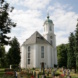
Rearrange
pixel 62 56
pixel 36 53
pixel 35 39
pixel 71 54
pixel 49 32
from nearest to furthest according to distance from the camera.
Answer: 1. pixel 71 54
2. pixel 36 53
3. pixel 35 39
4. pixel 49 32
5. pixel 62 56

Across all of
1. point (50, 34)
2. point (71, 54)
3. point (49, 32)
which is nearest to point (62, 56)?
point (50, 34)

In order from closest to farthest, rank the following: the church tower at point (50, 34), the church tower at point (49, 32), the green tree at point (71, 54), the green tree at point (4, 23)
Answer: the green tree at point (4, 23) → the green tree at point (71, 54) → the church tower at point (50, 34) → the church tower at point (49, 32)

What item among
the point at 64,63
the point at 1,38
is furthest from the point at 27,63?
the point at 1,38

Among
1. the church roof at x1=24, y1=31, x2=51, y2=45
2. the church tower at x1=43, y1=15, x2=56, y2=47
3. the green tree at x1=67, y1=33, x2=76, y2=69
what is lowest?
the green tree at x1=67, y1=33, x2=76, y2=69

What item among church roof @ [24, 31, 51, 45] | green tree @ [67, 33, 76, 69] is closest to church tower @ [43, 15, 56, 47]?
church roof @ [24, 31, 51, 45]

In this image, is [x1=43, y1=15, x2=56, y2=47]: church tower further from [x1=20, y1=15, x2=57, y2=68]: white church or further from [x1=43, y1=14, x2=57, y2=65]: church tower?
[x1=20, y1=15, x2=57, y2=68]: white church

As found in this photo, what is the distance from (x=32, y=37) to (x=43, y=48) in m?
5.16

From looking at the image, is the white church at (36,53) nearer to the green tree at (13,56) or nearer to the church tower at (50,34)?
the church tower at (50,34)

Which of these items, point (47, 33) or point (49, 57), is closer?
point (49, 57)

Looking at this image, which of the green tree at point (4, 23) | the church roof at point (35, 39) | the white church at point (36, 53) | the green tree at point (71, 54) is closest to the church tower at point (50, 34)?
the white church at point (36, 53)

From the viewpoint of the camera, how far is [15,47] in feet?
167

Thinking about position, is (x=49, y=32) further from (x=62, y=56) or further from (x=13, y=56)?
(x=13, y=56)

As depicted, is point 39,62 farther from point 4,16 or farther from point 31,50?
point 4,16

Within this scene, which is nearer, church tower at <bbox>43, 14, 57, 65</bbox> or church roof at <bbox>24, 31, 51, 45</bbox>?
church roof at <bbox>24, 31, 51, 45</bbox>
